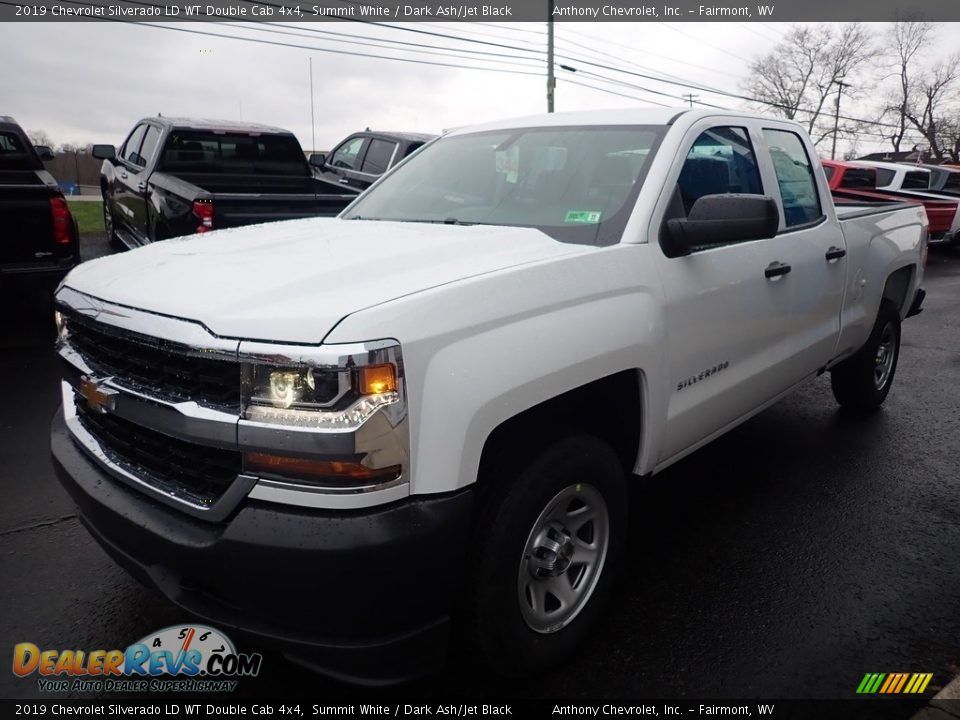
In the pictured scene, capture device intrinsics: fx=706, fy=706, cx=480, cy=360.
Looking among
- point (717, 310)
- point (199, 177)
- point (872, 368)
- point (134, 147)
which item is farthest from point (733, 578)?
point (134, 147)

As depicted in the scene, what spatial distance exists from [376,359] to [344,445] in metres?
0.23

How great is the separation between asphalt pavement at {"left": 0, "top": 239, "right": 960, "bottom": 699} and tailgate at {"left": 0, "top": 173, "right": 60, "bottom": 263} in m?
1.55

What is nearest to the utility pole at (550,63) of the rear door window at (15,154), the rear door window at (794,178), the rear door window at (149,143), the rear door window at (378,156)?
the rear door window at (378,156)

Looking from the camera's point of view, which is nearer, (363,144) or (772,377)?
(772,377)

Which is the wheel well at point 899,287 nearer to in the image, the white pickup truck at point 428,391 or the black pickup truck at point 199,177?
the white pickup truck at point 428,391

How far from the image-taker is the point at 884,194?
1425 centimetres

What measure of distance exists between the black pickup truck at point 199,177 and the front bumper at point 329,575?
448 cm

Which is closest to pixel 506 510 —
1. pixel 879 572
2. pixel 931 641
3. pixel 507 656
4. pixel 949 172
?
pixel 507 656

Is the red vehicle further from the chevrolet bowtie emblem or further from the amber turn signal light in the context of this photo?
the chevrolet bowtie emblem

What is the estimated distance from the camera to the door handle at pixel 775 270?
3.30 meters

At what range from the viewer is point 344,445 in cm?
176

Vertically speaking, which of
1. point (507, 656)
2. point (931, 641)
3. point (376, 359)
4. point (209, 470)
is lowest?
point (931, 641)

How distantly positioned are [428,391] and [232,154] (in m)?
7.33

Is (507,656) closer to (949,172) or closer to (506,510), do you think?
(506,510)
